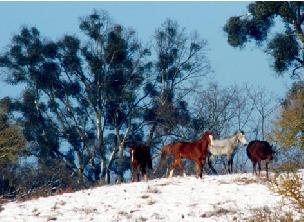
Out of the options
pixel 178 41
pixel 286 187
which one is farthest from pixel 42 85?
→ pixel 286 187

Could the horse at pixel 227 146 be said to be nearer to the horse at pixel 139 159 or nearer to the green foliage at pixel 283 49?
the horse at pixel 139 159

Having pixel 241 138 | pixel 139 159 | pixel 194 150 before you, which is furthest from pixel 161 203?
pixel 241 138

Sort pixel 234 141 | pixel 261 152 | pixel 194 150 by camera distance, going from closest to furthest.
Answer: pixel 261 152 < pixel 194 150 < pixel 234 141

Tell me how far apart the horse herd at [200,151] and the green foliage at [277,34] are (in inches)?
240

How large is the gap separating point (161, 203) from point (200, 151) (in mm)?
4835

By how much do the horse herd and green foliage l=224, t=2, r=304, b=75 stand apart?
6.08 m

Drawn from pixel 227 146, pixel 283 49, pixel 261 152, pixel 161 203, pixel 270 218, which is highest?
pixel 283 49

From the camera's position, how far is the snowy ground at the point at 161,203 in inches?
754

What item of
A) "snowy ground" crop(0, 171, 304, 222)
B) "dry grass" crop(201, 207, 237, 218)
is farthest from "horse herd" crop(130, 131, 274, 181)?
"dry grass" crop(201, 207, 237, 218)

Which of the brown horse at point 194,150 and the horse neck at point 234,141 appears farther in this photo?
the horse neck at point 234,141

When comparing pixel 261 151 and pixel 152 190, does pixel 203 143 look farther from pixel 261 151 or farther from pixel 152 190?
pixel 152 190

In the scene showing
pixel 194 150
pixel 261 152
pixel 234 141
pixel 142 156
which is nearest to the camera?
pixel 261 152

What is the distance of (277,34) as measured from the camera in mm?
31891

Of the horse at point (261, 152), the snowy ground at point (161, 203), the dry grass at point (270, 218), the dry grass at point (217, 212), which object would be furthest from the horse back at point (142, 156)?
the dry grass at point (270, 218)
